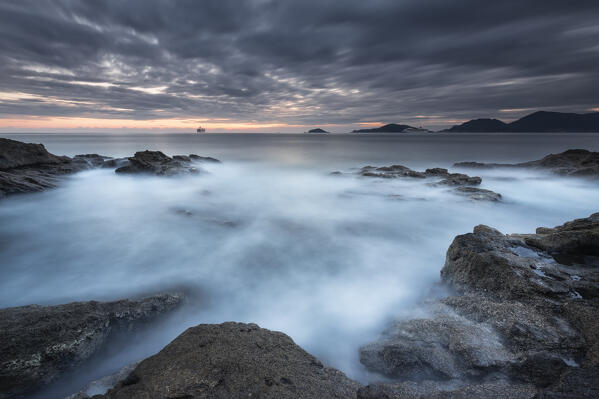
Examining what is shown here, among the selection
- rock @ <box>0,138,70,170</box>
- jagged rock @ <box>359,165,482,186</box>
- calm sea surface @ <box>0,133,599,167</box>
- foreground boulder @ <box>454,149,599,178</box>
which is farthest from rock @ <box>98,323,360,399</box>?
calm sea surface @ <box>0,133,599,167</box>

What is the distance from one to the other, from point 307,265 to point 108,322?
4492 millimetres

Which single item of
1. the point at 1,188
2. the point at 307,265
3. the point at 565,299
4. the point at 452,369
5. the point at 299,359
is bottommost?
the point at 307,265

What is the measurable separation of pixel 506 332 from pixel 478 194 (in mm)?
11079

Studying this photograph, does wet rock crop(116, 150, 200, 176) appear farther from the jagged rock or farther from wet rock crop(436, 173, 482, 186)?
wet rock crop(436, 173, 482, 186)

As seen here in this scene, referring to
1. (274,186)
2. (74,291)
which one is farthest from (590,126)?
(74,291)

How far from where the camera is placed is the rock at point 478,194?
1214 cm

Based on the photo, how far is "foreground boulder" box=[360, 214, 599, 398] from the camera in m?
2.54

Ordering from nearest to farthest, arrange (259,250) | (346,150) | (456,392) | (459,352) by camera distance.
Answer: (456,392)
(459,352)
(259,250)
(346,150)

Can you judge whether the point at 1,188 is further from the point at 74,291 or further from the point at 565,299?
the point at 565,299

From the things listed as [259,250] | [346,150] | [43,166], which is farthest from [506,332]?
[346,150]

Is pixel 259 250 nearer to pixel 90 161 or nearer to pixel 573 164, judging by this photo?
pixel 90 161

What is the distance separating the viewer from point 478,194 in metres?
12.5

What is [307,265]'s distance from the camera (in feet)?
23.9

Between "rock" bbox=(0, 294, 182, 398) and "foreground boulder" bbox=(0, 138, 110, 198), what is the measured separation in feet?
41.6
